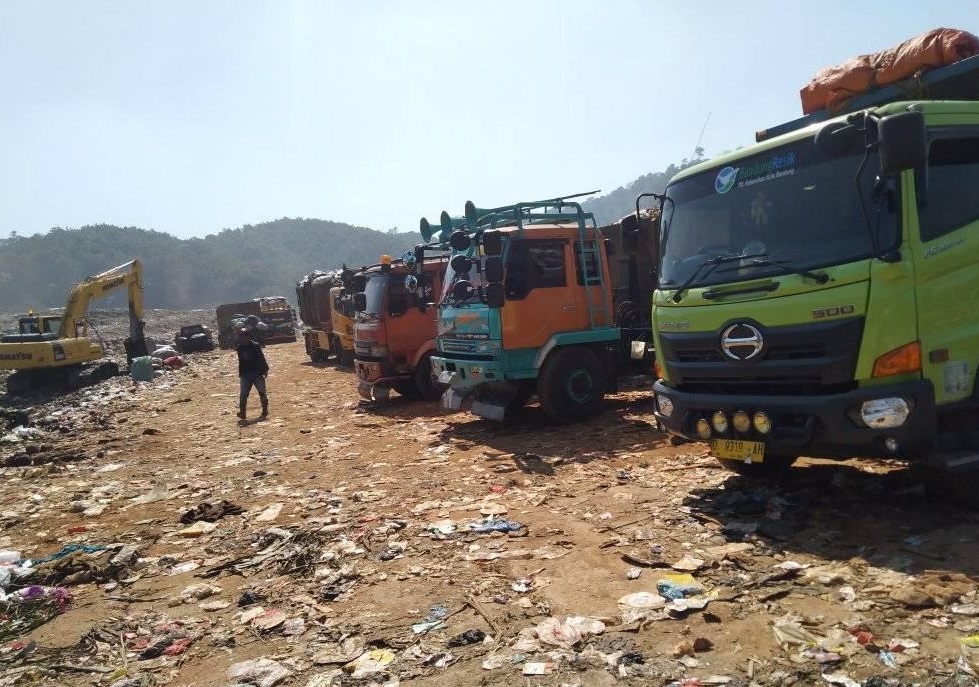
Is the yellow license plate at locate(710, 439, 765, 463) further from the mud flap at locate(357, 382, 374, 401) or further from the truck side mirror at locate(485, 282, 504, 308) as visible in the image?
the mud flap at locate(357, 382, 374, 401)

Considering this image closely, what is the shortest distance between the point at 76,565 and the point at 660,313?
488 centimetres

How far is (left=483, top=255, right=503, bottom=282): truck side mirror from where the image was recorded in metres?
7.65

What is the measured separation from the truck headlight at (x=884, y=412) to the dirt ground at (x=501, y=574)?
2.63 feet

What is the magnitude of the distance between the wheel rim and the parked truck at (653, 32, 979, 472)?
3503 millimetres

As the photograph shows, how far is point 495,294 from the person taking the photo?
25.3 feet

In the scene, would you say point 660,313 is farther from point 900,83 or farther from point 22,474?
point 22,474

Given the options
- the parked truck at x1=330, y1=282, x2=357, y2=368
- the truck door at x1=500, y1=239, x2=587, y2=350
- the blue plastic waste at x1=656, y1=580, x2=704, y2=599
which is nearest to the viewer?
the blue plastic waste at x1=656, y1=580, x2=704, y2=599

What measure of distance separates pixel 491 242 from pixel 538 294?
94cm

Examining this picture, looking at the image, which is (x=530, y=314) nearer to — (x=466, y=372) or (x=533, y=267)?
(x=533, y=267)

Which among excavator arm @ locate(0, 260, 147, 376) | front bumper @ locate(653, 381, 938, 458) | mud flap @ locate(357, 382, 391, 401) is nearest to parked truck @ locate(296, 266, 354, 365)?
excavator arm @ locate(0, 260, 147, 376)

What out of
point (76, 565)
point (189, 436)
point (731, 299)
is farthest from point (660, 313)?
point (189, 436)

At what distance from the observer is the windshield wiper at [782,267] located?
3899 millimetres

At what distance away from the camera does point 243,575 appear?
445cm

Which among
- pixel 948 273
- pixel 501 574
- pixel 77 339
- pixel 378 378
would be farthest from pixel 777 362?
pixel 77 339
